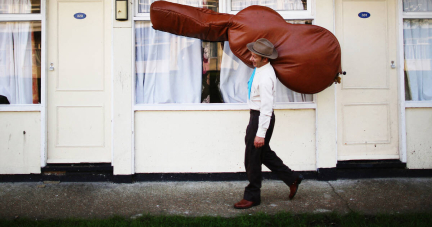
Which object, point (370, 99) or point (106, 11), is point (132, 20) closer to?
point (106, 11)

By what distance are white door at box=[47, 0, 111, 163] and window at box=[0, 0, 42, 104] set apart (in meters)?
0.29

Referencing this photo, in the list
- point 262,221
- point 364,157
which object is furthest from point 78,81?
point 364,157

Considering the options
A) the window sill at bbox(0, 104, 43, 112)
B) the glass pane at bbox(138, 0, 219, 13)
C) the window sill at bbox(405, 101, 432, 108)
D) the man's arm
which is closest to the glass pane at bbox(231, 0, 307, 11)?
the glass pane at bbox(138, 0, 219, 13)

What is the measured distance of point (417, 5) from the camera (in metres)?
5.46

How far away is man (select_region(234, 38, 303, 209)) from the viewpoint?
3.95m

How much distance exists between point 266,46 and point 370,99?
7.50ft

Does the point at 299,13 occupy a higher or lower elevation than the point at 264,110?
higher

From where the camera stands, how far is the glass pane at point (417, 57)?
5488mm

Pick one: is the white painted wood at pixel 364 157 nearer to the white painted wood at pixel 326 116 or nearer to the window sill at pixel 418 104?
the white painted wood at pixel 326 116

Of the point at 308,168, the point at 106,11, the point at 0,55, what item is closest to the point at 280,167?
the point at 308,168

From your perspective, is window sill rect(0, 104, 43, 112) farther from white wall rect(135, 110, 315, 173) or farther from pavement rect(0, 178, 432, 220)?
white wall rect(135, 110, 315, 173)

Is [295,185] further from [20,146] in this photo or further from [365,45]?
[20,146]

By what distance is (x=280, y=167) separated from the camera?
4305mm

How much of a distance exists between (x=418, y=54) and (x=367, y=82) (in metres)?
0.96
